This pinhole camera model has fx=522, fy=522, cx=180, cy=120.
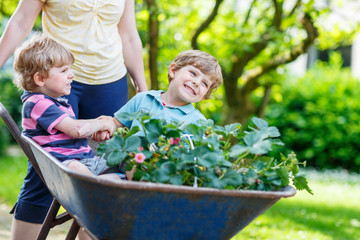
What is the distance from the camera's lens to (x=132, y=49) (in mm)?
2760

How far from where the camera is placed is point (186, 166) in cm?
169

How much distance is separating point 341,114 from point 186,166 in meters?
8.52

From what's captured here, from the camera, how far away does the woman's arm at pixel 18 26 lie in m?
2.33

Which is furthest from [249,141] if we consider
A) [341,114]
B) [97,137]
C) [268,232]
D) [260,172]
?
[341,114]

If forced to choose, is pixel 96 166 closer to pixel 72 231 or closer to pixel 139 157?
pixel 72 231

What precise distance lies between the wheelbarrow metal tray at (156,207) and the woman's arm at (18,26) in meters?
0.79

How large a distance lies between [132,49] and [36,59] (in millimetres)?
748

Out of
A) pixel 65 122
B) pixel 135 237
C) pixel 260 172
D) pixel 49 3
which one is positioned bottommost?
→ pixel 135 237

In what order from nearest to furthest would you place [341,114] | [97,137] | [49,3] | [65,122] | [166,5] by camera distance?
[65,122]
[97,137]
[49,3]
[166,5]
[341,114]

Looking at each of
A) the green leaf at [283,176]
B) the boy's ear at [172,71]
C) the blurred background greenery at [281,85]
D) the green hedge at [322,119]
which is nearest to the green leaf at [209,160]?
the green leaf at [283,176]

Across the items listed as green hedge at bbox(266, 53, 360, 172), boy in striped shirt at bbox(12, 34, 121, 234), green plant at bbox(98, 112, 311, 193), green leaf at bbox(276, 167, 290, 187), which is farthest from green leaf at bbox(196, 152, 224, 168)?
green hedge at bbox(266, 53, 360, 172)

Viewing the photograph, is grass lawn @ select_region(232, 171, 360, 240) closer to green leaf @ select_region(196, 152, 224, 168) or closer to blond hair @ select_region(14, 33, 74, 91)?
blond hair @ select_region(14, 33, 74, 91)

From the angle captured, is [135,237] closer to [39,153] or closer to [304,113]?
[39,153]

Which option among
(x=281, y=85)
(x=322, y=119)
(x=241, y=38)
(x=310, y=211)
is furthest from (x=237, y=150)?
(x=322, y=119)
